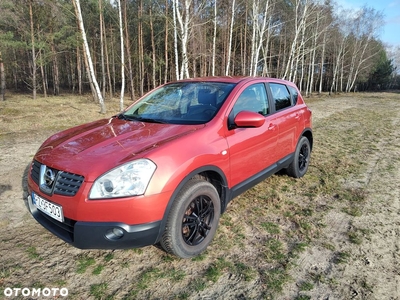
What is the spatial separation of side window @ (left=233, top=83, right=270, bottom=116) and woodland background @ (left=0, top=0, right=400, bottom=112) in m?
9.97

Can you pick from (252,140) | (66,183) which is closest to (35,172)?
(66,183)

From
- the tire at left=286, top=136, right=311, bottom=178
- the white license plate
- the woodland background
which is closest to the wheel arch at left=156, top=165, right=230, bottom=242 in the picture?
the white license plate

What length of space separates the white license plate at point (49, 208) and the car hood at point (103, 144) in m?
0.32

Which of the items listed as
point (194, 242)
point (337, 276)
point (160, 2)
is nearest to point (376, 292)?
point (337, 276)

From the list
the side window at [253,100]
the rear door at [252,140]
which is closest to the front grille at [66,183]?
the rear door at [252,140]

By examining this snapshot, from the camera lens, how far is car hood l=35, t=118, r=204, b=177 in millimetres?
2070

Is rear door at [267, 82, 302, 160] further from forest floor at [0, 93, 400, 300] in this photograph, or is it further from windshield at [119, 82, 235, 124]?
windshield at [119, 82, 235, 124]

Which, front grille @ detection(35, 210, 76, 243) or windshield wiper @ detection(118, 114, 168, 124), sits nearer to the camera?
front grille @ detection(35, 210, 76, 243)

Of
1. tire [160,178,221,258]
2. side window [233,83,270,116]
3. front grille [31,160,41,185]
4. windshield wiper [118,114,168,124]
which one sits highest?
side window [233,83,270,116]

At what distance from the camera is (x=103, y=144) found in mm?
2361

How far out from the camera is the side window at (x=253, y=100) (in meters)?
3.05

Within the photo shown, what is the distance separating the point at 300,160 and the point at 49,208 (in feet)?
12.5

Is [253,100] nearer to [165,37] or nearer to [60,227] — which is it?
[60,227]

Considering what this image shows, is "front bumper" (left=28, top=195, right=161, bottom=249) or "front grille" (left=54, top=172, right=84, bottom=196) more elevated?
"front grille" (left=54, top=172, right=84, bottom=196)
